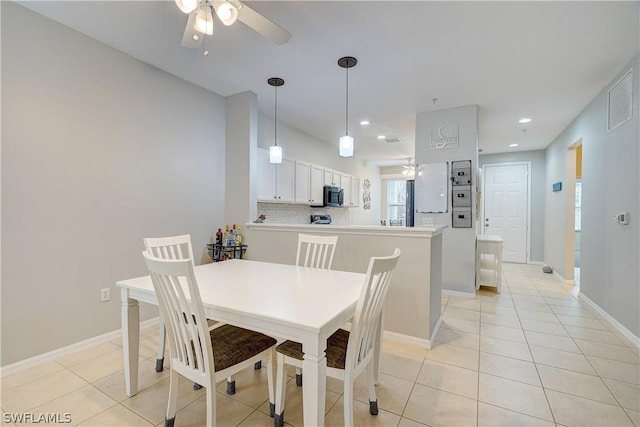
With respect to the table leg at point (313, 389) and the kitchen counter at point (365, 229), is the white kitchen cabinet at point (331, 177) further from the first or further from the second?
the table leg at point (313, 389)

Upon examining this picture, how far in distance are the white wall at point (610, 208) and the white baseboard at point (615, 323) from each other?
40 mm

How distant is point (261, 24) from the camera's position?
178 centimetres

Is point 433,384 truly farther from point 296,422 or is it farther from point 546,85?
point 546,85

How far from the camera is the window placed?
30.6 feet

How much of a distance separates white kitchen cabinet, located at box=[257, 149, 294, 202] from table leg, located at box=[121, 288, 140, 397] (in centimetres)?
241

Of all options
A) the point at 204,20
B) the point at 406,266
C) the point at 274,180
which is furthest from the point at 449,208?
the point at 204,20

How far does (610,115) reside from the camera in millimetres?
3195

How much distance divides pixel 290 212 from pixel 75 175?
323cm

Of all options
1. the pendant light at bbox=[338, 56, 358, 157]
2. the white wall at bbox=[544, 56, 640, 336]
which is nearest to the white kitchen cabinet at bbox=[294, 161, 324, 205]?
the pendant light at bbox=[338, 56, 358, 157]

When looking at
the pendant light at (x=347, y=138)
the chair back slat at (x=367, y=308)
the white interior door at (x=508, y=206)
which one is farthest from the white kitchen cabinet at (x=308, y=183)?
the white interior door at (x=508, y=206)

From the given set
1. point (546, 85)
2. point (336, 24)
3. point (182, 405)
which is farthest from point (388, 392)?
point (546, 85)

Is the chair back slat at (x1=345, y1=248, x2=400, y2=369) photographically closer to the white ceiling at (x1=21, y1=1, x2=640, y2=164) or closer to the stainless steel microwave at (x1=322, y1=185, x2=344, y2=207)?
the white ceiling at (x1=21, y1=1, x2=640, y2=164)

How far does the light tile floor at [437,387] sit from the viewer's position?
66.6 inches

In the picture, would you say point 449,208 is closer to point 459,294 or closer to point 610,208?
point 459,294
